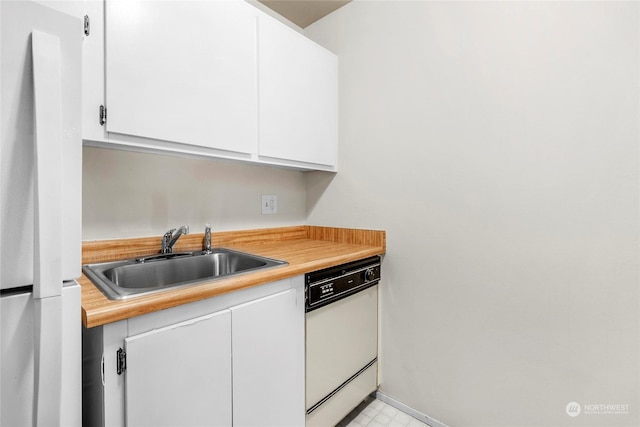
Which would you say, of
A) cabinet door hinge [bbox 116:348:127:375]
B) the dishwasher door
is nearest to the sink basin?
cabinet door hinge [bbox 116:348:127:375]

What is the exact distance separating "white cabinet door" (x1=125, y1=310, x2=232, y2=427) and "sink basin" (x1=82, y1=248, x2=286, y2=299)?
0.56 ft

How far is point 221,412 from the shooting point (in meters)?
0.98

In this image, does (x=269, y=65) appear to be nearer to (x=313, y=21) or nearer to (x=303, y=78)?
(x=303, y=78)

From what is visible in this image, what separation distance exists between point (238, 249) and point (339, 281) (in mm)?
612

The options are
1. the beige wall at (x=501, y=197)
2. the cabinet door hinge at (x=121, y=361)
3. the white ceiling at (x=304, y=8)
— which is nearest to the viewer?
the cabinet door hinge at (x=121, y=361)

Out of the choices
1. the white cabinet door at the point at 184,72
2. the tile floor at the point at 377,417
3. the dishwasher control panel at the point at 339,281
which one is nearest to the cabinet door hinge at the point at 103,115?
the white cabinet door at the point at 184,72

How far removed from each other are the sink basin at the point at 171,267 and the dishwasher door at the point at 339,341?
0.38 m

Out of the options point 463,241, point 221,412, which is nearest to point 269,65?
point 463,241

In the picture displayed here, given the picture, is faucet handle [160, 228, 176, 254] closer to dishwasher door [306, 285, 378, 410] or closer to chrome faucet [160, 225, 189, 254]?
chrome faucet [160, 225, 189, 254]

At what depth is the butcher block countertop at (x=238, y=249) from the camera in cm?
78

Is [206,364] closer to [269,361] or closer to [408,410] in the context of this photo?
[269,361]

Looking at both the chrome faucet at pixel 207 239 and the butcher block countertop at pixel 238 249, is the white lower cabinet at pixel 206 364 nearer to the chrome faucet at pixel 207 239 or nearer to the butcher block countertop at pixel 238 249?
the butcher block countertop at pixel 238 249

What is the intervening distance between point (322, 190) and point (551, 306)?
4.55 ft

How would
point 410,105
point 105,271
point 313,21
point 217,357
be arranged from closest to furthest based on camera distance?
point 217,357
point 105,271
point 410,105
point 313,21
